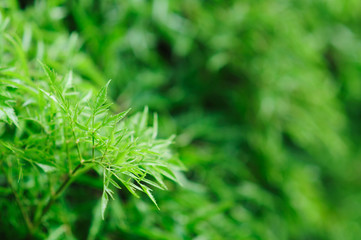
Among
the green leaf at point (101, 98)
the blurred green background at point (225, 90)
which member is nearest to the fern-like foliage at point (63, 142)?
the green leaf at point (101, 98)

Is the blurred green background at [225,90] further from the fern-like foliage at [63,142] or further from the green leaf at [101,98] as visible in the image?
the green leaf at [101,98]

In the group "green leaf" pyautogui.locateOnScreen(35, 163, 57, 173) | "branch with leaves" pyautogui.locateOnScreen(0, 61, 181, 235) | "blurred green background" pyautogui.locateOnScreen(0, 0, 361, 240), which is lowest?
"green leaf" pyautogui.locateOnScreen(35, 163, 57, 173)

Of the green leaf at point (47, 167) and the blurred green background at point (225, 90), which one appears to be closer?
the green leaf at point (47, 167)

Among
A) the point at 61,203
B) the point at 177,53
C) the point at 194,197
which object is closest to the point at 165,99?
the point at 177,53

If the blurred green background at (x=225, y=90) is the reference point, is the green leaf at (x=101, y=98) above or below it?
below

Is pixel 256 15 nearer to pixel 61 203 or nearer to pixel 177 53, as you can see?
pixel 177 53

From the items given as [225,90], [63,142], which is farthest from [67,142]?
[225,90]

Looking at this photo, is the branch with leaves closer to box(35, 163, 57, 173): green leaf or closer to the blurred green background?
box(35, 163, 57, 173): green leaf

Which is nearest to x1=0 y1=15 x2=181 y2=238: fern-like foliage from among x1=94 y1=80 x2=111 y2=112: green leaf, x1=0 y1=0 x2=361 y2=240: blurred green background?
x1=94 y1=80 x2=111 y2=112: green leaf
